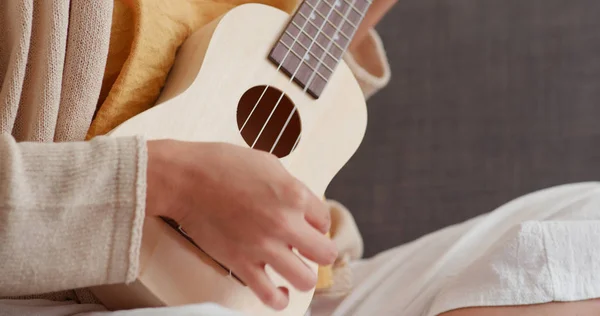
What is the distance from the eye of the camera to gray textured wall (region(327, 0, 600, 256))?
1.38 m

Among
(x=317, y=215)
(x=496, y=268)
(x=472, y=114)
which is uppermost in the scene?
(x=317, y=215)

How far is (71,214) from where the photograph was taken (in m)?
0.48

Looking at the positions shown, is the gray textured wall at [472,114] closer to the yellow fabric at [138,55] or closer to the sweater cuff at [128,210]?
the yellow fabric at [138,55]

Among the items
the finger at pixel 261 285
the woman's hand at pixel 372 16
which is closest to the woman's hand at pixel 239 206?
the finger at pixel 261 285

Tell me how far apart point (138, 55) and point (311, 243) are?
26cm

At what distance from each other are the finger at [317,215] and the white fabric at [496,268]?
0.11 metres

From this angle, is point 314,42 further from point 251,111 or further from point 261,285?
point 261,285

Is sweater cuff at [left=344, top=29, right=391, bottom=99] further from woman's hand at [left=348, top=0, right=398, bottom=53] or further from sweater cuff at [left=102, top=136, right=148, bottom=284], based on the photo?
sweater cuff at [left=102, top=136, right=148, bottom=284]

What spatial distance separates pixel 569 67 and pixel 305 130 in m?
0.89

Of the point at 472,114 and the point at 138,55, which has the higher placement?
the point at 138,55

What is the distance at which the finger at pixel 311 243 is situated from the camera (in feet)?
1.76

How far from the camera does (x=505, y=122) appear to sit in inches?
54.9

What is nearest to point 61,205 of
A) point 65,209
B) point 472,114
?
point 65,209

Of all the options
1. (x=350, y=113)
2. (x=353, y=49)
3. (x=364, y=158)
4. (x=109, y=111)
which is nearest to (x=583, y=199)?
(x=350, y=113)
